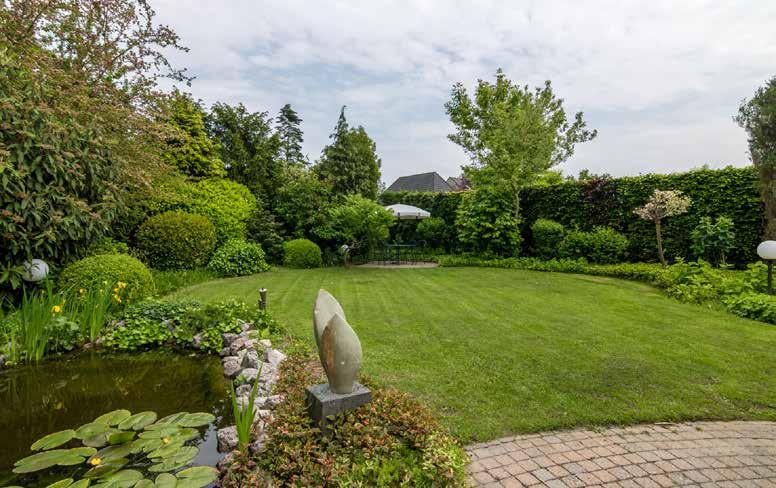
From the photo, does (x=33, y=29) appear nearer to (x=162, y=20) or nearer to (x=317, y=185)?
(x=162, y=20)

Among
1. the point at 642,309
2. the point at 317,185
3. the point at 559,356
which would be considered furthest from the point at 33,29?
the point at 642,309

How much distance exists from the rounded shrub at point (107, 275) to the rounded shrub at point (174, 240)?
343 cm

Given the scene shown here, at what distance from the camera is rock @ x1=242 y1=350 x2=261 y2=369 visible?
357cm

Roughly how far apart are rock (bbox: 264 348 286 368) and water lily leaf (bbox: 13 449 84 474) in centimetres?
151

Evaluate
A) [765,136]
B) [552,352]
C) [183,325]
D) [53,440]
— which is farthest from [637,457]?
[765,136]

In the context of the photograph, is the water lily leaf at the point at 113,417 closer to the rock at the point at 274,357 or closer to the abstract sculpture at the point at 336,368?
the rock at the point at 274,357

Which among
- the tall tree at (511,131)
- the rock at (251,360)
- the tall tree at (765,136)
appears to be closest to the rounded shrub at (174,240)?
the rock at (251,360)

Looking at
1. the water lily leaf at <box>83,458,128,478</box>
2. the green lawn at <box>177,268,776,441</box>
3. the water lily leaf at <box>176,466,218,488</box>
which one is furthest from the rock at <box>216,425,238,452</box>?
the green lawn at <box>177,268,776,441</box>

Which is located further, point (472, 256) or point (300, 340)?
point (472, 256)

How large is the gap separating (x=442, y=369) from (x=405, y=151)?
18747mm

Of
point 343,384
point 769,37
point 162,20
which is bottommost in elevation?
point 343,384

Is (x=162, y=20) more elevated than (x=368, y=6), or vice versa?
(x=162, y=20)

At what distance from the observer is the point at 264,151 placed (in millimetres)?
12891

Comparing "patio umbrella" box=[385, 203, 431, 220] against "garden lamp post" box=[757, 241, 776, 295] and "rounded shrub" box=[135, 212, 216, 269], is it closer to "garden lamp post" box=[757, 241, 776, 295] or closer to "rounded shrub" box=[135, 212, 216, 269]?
"rounded shrub" box=[135, 212, 216, 269]
